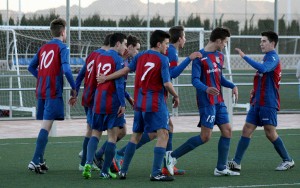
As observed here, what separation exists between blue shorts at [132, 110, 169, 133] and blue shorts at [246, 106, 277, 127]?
1.64 m

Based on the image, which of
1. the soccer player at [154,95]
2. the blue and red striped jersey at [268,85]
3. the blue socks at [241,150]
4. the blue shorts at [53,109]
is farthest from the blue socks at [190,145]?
the blue shorts at [53,109]

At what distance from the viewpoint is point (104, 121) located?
955cm

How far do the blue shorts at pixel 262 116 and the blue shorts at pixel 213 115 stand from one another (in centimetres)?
80

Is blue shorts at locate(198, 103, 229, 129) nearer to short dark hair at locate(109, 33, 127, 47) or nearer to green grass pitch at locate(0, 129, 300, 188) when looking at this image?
green grass pitch at locate(0, 129, 300, 188)

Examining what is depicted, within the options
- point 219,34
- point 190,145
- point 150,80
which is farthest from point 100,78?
point 219,34

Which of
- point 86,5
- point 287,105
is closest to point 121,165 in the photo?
point 86,5

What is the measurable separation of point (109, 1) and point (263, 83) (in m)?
13.0

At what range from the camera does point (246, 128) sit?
1051 cm

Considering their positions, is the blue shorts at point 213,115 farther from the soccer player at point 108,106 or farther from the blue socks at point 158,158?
the soccer player at point 108,106

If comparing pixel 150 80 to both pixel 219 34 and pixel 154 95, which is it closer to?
pixel 154 95

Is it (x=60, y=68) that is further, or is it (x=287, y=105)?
(x=287, y=105)

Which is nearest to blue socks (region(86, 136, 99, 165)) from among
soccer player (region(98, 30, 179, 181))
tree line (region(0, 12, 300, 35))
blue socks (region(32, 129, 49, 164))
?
soccer player (region(98, 30, 179, 181))

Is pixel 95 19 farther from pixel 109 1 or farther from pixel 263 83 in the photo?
pixel 263 83

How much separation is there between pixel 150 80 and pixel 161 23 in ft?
65.6
